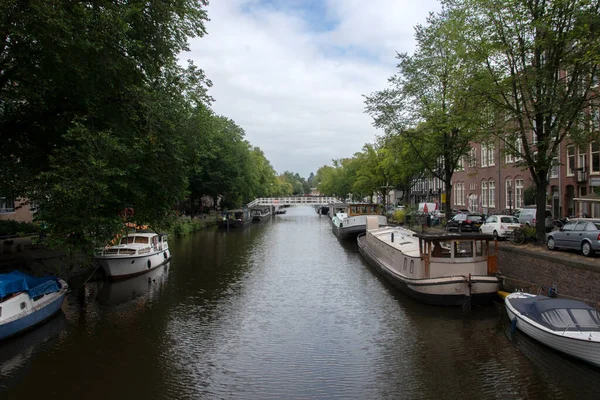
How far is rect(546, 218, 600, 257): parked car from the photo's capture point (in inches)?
613

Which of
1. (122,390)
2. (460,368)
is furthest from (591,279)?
(122,390)

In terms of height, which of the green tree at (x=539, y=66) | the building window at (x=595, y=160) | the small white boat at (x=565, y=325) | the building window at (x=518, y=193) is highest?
the green tree at (x=539, y=66)

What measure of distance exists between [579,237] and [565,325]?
6352 millimetres

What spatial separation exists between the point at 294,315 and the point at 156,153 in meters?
7.74

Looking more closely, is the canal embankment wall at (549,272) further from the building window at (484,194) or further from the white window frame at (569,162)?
the building window at (484,194)

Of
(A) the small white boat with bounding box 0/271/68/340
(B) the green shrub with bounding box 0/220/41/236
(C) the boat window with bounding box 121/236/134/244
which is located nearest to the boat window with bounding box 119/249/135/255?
(C) the boat window with bounding box 121/236/134/244

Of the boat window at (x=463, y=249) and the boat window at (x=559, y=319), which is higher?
the boat window at (x=463, y=249)

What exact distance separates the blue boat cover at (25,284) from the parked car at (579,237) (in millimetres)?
18616

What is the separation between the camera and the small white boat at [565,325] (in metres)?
10.6

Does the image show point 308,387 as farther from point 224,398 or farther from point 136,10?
point 136,10

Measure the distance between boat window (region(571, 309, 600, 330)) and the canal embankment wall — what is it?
6.81 feet

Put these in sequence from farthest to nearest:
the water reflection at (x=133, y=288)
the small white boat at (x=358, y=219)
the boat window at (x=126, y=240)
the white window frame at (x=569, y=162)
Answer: the small white boat at (x=358, y=219) → the white window frame at (x=569, y=162) → the boat window at (x=126, y=240) → the water reflection at (x=133, y=288)

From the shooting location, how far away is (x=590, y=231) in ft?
52.2

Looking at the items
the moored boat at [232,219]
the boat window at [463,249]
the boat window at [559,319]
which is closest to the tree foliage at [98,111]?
the boat window at [463,249]
